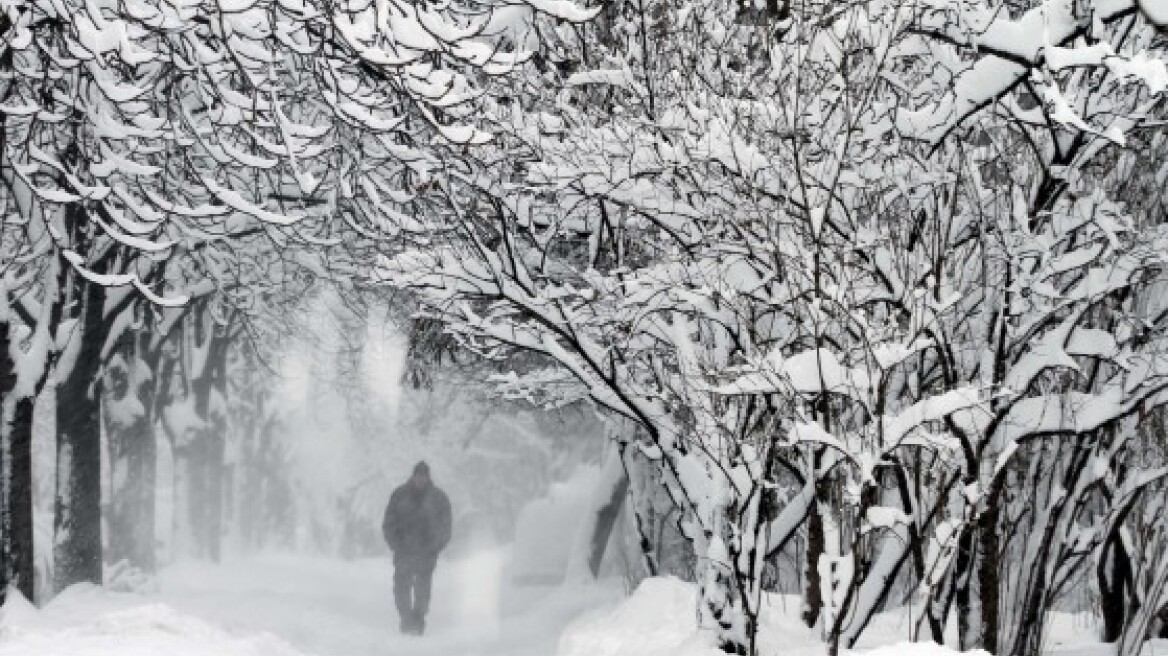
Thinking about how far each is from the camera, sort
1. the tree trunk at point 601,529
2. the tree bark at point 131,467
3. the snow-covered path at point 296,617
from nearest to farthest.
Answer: the snow-covered path at point 296,617 < the tree trunk at point 601,529 < the tree bark at point 131,467

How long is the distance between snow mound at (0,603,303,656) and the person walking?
17.8 ft

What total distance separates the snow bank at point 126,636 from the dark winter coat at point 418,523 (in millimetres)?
5363

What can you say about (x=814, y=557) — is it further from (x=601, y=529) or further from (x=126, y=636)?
(x=601, y=529)

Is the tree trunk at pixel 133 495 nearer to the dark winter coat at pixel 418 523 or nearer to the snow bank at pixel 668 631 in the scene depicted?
the dark winter coat at pixel 418 523

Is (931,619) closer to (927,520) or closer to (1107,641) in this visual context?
(927,520)

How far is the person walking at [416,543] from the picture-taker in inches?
Answer: 573

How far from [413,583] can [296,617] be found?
153 cm

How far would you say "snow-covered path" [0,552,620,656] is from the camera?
7637 millimetres

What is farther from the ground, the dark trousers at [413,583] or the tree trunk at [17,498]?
the tree trunk at [17,498]

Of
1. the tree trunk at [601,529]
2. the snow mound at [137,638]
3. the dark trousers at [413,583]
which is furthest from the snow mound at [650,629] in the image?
the tree trunk at [601,529]

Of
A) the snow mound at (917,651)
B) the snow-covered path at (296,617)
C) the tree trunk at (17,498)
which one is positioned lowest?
the snow-covered path at (296,617)

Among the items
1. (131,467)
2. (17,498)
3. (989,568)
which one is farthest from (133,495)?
(989,568)

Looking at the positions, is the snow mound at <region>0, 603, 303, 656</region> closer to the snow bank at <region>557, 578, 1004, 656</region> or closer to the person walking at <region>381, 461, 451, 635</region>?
the snow bank at <region>557, 578, 1004, 656</region>

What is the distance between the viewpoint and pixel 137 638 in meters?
7.29
